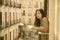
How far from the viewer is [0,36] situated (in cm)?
80

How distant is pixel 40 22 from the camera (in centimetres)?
85

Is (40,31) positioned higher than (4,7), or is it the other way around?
(4,7)

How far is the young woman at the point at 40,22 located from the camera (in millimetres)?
843

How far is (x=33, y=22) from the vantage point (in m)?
0.84

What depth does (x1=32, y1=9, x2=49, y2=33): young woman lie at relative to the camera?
2.77 ft

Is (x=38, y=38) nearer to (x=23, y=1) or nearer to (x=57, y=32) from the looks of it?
(x=57, y=32)

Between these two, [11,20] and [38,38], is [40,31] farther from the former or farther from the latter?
[11,20]

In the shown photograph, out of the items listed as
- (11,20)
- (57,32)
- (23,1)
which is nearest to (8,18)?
(11,20)

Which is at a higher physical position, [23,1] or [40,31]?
[23,1]

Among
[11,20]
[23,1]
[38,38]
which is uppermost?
[23,1]

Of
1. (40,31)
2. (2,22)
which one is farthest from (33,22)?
(2,22)

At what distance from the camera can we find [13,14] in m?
0.86

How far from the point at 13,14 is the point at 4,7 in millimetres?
72

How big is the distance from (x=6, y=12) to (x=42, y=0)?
218 mm
